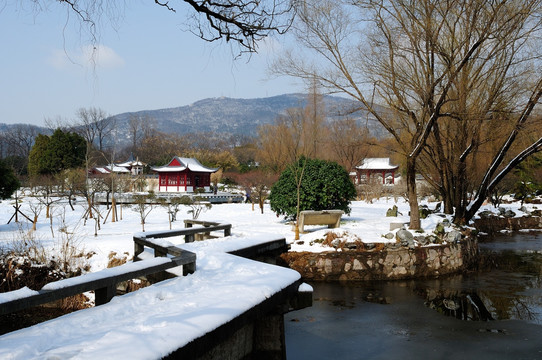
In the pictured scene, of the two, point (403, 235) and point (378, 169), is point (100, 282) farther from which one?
point (378, 169)

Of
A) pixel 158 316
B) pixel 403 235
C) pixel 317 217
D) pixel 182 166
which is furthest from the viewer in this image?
pixel 182 166

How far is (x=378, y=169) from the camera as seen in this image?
4831 cm

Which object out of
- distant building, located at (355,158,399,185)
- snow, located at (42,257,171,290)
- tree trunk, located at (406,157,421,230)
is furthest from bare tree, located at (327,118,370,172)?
snow, located at (42,257,171,290)

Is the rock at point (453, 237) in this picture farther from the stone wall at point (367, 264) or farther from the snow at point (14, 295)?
the snow at point (14, 295)

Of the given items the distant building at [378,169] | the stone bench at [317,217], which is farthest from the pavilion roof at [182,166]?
the stone bench at [317,217]

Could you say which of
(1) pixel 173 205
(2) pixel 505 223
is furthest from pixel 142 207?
(2) pixel 505 223

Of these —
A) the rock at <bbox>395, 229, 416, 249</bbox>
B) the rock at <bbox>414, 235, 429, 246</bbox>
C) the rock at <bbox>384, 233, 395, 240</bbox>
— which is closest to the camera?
the rock at <bbox>395, 229, 416, 249</bbox>

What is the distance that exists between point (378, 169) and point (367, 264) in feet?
127

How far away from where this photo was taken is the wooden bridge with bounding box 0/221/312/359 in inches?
133

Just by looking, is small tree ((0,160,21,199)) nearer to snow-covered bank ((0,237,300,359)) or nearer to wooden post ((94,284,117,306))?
snow-covered bank ((0,237,300,359))

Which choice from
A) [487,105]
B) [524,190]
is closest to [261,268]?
[487,105]

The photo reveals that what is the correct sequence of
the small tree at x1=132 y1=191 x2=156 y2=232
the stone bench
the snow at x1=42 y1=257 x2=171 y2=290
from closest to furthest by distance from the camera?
1. the snow at x1=42 y1=257 x2=171 y2=290
2. the stone bench
3. the small tree at x1=132 y1=191 x2=156 y2=232

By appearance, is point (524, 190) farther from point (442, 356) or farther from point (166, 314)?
point (166, 314)

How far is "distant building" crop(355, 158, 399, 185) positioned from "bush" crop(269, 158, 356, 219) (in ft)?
107
